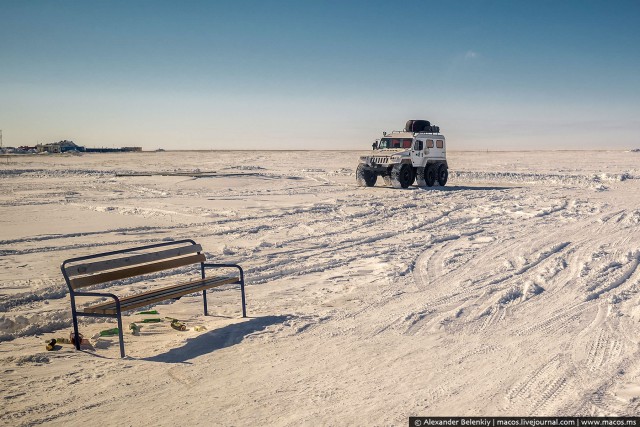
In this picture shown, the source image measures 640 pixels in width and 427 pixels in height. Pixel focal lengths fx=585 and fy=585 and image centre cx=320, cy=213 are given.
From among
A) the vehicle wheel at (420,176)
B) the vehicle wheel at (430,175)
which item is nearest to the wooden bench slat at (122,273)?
the vehicle wheel at (420,176)

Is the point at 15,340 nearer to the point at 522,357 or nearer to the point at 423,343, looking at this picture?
the point at 423,343

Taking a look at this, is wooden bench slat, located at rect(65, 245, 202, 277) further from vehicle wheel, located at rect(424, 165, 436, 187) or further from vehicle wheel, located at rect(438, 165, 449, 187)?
vehicle wheel, located at rect(438, 165, 449, 187)

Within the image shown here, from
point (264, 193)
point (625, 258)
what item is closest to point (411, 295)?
point (625, 258)

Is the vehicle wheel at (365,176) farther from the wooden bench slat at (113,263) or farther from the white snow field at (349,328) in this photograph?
the wooden bench slat at (113,263)

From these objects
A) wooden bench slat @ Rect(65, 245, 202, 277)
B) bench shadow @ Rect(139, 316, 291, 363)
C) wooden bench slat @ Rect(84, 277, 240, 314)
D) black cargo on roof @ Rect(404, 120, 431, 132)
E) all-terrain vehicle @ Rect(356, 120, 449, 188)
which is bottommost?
bench shadow @ Rect(139, 316, 291, 363)

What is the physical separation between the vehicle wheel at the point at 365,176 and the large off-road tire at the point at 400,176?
1236 millimetres

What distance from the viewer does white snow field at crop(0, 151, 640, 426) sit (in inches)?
172

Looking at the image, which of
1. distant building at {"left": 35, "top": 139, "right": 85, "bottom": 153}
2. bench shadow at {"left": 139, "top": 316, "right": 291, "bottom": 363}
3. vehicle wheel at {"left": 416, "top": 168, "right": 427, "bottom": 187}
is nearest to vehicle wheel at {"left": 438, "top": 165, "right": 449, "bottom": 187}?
vehicle wheel at {"left": 416, "top": 168, "right": 427, "bottom": 187}

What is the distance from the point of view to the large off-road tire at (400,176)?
24.2 metres

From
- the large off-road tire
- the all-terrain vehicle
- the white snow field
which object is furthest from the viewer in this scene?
the all-terrain vehicle

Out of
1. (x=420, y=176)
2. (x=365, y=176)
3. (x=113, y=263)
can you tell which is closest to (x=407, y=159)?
(x=420, y=176)

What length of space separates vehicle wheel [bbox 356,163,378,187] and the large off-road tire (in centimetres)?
124

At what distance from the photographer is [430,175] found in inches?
1013

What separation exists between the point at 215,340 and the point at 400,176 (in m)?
19.0
